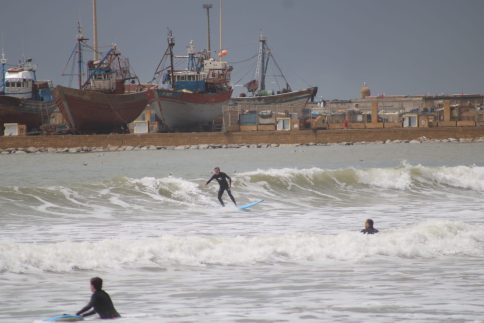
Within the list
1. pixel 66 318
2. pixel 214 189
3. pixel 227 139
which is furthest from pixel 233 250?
pixel 227 139

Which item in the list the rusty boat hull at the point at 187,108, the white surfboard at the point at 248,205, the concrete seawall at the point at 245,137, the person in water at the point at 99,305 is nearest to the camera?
the person in water at the point at 99,305

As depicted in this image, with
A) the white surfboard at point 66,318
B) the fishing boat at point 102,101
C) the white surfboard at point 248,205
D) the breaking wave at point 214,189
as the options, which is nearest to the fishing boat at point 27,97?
the fishing boat at point 102,101

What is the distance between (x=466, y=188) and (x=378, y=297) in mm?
21017

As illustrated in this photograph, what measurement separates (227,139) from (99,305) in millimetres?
65111

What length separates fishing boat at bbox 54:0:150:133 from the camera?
252ft

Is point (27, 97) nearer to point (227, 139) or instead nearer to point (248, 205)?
point (227, 139)

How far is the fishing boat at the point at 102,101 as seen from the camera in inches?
3022

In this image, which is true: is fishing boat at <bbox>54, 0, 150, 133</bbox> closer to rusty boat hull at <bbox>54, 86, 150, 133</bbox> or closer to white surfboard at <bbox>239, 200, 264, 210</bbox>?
rusty boat hull at <bbox>54, 86, 150, 133</bbox>

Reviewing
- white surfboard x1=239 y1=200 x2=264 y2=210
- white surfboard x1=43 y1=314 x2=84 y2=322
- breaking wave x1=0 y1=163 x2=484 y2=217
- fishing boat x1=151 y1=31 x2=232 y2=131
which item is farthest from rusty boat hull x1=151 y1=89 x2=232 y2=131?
white surfboard x1=43 y1=314 x2=84 y2=322

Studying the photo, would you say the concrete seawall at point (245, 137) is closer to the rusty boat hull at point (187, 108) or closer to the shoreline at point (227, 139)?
the shoreline at point (227, 139)

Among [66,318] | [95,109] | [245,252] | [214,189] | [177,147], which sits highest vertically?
[95,109]

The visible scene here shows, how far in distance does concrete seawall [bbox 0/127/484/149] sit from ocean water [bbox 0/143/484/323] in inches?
1682

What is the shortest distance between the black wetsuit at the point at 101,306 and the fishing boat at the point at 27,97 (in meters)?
73.8

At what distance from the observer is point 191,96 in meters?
83.2
